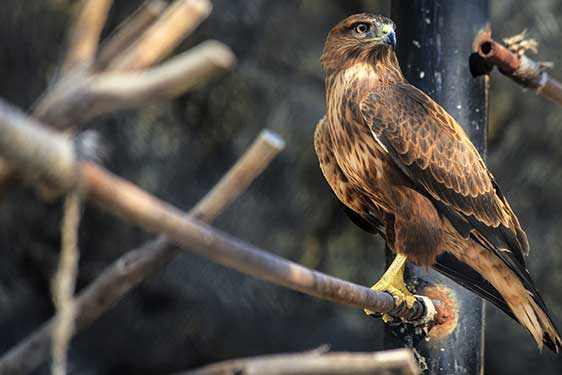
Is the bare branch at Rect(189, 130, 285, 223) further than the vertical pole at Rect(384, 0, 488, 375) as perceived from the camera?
No

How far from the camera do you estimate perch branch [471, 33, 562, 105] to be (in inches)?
59.4

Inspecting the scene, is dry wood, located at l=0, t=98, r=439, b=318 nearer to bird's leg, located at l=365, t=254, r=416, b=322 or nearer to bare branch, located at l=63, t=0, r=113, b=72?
bare branch, located at l=63, t=0, r=113, b=72

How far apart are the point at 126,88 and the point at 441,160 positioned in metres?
1.04

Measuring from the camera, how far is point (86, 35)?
64 centimetres

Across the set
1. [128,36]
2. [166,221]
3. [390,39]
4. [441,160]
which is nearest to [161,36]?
[128,36]

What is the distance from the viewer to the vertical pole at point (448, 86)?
1473mm

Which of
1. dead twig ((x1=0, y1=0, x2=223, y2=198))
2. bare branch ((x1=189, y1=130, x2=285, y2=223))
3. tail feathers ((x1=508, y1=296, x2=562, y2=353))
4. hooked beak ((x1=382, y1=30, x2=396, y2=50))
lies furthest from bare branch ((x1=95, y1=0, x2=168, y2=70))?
tail feathers ((x1=508, y1=296, x2=562, y2=353))

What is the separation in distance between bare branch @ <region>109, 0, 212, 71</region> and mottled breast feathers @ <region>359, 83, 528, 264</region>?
0.92 metres

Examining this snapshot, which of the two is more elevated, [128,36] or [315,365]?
[128,36]

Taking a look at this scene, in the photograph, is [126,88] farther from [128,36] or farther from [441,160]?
[441,160]

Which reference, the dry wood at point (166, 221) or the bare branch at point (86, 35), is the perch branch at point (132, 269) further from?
the bare branch at point (86, 35)

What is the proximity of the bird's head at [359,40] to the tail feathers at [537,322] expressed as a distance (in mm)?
490

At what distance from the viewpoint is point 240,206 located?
2711 mm

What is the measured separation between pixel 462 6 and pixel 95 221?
147 cm
